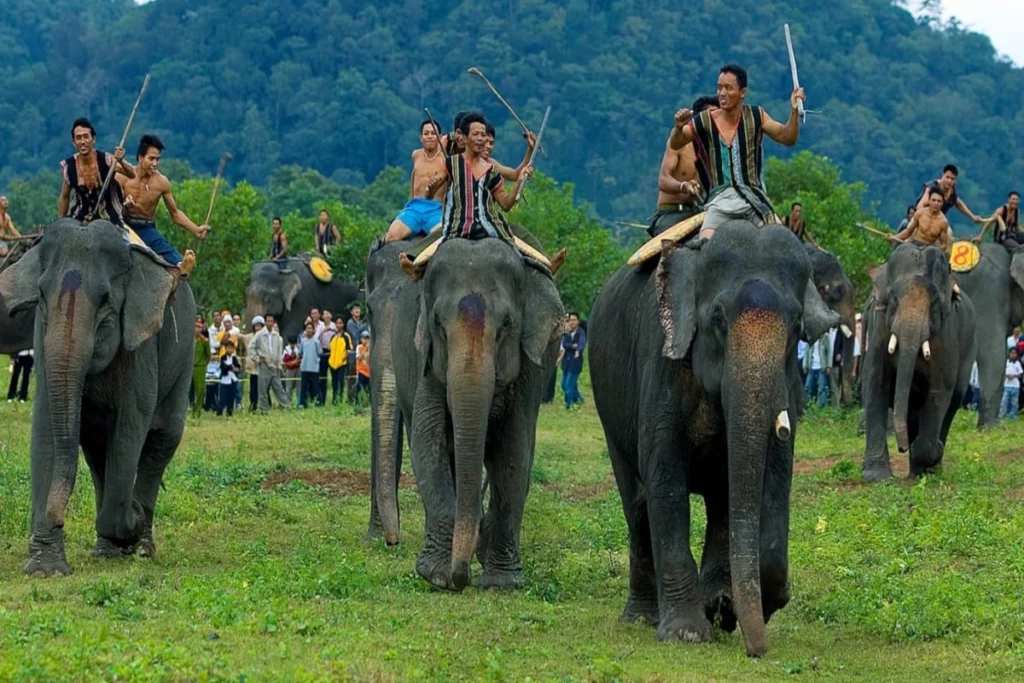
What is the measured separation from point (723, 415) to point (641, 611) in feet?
5.12

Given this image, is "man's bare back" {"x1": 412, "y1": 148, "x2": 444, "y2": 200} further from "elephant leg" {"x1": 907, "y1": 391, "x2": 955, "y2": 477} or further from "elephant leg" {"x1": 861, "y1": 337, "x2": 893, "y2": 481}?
"elephant leg" {"x1": 861, "y1": 337, "x2": 893, "y2": 481}

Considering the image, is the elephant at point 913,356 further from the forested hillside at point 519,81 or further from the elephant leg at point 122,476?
the forested hillside at point 519,81

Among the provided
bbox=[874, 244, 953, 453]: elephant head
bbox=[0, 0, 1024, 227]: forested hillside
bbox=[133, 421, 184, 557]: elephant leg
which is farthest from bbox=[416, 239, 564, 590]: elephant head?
bbox=[0, 0, 1024, 227]: forested hillside

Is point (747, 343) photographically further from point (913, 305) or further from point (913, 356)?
point (913, 305)

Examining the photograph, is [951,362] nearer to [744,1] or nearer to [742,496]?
[742,496]

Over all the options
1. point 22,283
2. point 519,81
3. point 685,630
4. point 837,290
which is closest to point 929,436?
point 685,630

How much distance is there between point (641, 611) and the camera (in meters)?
10.5

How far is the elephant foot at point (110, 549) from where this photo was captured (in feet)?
40.3

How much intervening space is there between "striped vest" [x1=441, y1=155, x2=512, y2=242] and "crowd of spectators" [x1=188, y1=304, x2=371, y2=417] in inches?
553

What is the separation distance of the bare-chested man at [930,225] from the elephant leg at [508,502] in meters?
7.15

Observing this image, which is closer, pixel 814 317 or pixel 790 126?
pixel 814 317

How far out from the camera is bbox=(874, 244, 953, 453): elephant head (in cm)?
1736

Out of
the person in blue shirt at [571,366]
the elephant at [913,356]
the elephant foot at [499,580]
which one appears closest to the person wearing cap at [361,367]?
the person in blue shirt at [571,366]

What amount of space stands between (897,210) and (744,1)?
27.6 metres
